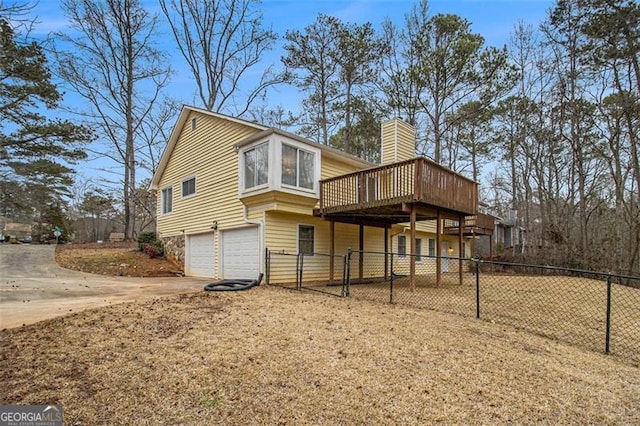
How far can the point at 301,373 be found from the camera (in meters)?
3.78

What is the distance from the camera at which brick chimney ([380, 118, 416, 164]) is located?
12742mm

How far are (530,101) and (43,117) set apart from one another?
23.8 meters

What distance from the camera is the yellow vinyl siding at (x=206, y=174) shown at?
1162 cm

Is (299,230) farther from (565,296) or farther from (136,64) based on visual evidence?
(136,64)

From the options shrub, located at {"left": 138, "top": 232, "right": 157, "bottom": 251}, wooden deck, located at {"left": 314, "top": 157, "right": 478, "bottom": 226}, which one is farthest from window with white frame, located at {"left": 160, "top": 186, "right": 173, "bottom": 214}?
wooden deck, located at {"left": 314, "top": 157, "right": 478, "bottom": 226}

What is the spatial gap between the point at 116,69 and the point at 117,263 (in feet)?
38.2

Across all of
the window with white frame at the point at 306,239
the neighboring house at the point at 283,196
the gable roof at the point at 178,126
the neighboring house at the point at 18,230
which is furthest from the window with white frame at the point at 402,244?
the neighboring house at the point at 18,230

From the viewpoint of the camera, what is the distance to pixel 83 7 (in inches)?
693

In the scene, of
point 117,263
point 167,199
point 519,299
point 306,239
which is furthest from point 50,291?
point 519,299

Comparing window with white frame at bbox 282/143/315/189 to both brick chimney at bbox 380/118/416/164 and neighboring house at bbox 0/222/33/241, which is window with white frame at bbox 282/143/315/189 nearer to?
brick chimney at bbox 380/118/416/164

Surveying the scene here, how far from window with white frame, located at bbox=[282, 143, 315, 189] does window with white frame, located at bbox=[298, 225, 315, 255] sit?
4.76 feet

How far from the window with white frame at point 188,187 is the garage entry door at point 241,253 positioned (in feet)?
9.47

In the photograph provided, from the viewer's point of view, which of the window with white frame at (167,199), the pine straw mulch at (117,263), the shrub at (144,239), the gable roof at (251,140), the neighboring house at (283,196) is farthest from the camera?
the shrub at (144,239)

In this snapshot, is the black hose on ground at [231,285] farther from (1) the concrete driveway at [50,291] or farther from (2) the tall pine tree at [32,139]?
(2) the tall pine tree at [32,139]
